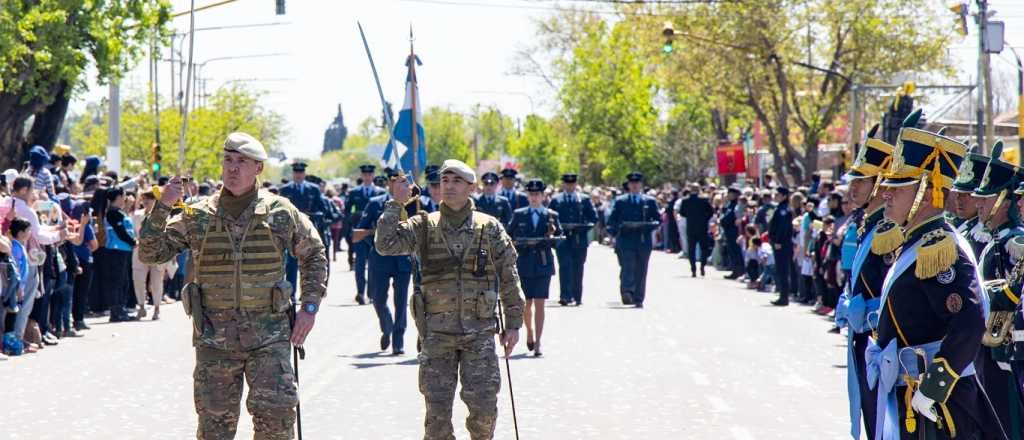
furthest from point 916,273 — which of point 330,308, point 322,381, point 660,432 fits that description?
point 330,308

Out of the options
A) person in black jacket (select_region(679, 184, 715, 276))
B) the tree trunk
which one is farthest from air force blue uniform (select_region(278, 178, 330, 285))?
the tree trunk

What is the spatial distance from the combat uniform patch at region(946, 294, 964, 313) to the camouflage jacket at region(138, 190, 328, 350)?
3090 millimetres

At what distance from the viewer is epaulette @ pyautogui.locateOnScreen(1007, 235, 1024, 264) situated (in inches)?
330

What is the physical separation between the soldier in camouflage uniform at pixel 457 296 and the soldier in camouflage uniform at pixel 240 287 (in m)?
1.05

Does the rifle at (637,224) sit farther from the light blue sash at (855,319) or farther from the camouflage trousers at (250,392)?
the camouflage trousers at (250,392)

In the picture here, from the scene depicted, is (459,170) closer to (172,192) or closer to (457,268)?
(457,268)

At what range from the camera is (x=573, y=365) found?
14.6 m

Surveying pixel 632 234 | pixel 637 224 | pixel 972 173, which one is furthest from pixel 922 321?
pixel 632 234

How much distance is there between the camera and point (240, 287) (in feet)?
25.6

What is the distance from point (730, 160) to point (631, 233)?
106 ft

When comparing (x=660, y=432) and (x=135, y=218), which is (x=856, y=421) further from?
(x=135, y=218)

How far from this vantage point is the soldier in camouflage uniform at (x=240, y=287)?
774 cm

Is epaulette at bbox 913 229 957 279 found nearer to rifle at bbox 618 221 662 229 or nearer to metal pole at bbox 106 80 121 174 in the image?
rifle at bbox 618 221 662 229

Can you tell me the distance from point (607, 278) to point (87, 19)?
10.8 metres
